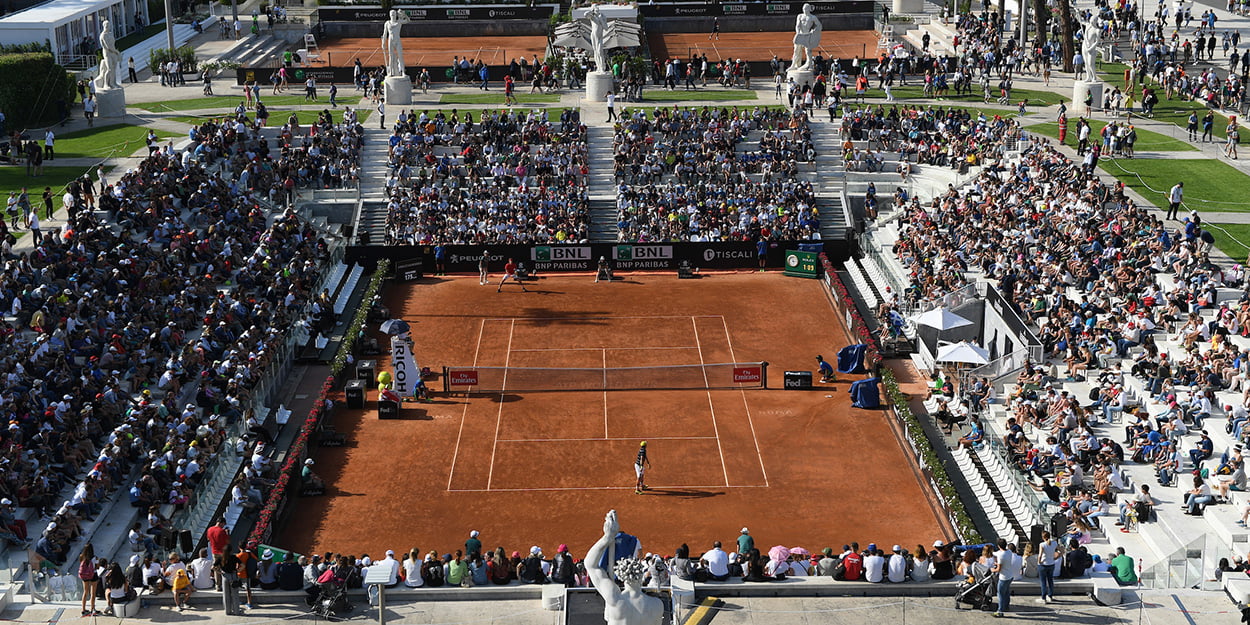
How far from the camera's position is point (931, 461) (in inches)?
1607

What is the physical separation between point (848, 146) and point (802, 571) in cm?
4149

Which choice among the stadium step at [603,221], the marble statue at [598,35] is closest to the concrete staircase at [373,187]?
the stadium step at [603,221]

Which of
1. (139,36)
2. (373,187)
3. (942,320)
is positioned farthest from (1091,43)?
(139,36)

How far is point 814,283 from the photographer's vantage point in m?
61.2

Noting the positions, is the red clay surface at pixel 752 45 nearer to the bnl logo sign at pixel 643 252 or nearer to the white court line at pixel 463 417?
the bnl logo sign at pixel 643 252

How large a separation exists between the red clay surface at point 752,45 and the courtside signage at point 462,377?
164 feet

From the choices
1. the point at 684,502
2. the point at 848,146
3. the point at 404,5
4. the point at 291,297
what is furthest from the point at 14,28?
the point at 684,502

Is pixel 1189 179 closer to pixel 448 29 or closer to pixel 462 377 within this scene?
pixel 462 377

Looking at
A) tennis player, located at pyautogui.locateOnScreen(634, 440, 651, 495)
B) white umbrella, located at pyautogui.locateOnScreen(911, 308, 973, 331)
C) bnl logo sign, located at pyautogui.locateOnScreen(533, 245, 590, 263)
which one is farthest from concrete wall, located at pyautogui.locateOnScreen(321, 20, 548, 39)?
tennis player, located at pyautogui.locateOnScreen(634, 440, 651, 495)

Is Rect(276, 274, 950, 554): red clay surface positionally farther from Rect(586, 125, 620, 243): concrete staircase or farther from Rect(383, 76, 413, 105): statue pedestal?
Rect(383, 76, 413, 105): statue pedestal

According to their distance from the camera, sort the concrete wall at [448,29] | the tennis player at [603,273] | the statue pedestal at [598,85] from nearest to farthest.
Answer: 1. the tennis player at [603,273]
2. the statue pedestal at [598,85]
3. the concrete wall at [448,29]

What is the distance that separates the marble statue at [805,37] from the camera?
76.8m

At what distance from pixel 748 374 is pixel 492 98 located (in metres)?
36.7

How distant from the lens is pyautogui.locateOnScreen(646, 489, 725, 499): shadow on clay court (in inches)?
1592
